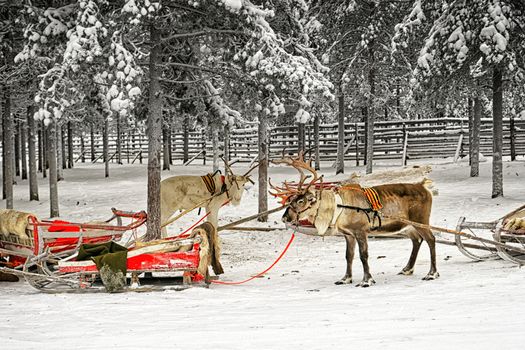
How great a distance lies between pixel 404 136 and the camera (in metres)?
31.7

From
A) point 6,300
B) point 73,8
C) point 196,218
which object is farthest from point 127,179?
point 6,300

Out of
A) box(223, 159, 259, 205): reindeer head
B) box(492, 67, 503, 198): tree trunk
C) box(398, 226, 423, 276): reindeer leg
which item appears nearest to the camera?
box(398, 226, 423, 276): reindeer leg

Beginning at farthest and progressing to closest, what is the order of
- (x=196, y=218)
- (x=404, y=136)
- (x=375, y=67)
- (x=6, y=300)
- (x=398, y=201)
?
(x=404, y=136)
(x=375, y=67)
(x=196, y=218)
(x=398, y=201)
(x=6, y=300)

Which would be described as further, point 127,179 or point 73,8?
point 127,179

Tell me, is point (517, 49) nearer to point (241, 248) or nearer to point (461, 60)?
A: point (461, 60)

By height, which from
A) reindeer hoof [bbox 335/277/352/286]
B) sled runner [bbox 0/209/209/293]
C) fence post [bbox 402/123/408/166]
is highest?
fence post [bbox 402/123/408/166]

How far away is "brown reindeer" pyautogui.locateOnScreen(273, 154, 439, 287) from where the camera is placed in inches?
367

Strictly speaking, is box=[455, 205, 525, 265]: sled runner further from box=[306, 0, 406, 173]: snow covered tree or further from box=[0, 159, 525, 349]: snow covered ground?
box=[306, 0, 406, 173]: snow covered tree

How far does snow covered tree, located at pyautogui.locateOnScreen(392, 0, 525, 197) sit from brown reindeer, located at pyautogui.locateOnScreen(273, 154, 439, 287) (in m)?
6.87

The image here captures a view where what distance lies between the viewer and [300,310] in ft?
24.3

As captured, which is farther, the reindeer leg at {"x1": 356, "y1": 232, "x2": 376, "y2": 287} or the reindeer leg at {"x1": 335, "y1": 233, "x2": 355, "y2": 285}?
the reindeer leg at {"x1": 335, "y1": 233, "x2": 355, "y2": 285}

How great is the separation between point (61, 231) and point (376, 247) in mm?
6322

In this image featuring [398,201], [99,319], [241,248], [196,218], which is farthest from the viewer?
[196,218]

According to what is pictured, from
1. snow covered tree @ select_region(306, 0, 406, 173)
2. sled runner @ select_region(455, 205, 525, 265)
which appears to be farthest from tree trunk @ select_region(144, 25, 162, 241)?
snow covered tree @ select_region(306, 0, 406, 173)
